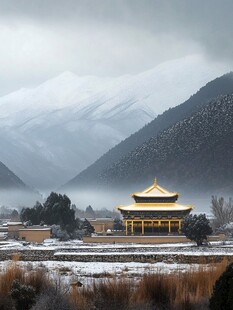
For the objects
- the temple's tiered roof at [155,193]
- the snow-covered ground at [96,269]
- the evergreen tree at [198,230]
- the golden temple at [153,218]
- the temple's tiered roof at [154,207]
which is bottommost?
the snow-covered ground at [96,269]

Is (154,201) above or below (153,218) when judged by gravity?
above

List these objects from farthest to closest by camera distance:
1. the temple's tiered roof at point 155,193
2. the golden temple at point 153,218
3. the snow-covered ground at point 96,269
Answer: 1. the temple's tiered roof at point 155,193
2. the golden temple at point 153,218
3. the snow-covered ground at point 96,269

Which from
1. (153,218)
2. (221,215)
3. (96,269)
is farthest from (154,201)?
(96,269)

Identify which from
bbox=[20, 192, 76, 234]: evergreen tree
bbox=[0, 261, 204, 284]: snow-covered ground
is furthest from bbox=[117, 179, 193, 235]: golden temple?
bbox=[0, 261, 204, 284]: snow-covered ground

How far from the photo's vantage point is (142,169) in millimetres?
171500

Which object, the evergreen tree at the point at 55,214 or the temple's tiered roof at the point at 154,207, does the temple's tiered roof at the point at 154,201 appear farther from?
the evergreen tree at the point at 55,214

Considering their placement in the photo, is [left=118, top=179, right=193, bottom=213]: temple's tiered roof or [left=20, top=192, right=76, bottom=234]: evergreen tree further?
[left=118, top=179, right=193, bottom=213]: temple's tiered roof

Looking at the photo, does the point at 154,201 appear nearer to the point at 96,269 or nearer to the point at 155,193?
the point at 155,193

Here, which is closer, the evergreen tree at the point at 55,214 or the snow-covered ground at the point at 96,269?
the snow-covered ground at the point at 96,269

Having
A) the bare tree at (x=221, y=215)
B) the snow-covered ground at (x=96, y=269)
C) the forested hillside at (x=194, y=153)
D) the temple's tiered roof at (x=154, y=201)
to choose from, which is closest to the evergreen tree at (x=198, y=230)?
the temple's tiered roof at (x=154, y=201)

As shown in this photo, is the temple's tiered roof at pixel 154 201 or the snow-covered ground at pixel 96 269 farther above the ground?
the temple's tiered roof at pixel 154 201

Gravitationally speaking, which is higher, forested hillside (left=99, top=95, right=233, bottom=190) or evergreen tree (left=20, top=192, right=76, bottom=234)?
forested hillside (left=99, top=95, right=233, bottom=190)

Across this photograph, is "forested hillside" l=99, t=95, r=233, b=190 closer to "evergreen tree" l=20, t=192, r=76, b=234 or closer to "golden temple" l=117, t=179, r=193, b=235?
"golden temple" l=117, t=179, r=193, b=235

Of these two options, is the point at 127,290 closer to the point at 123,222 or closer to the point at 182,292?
the point at 182,292
